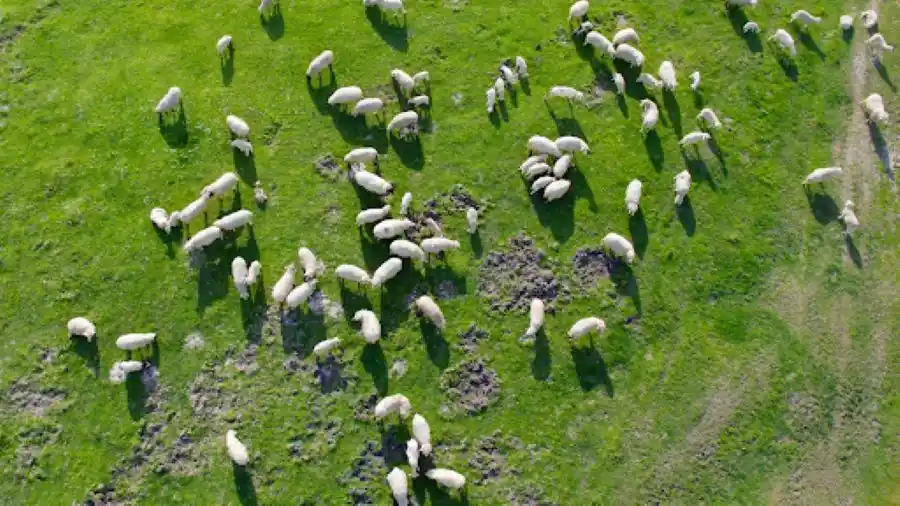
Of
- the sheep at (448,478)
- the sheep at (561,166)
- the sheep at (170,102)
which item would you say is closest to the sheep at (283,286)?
the sheep at (448,478)

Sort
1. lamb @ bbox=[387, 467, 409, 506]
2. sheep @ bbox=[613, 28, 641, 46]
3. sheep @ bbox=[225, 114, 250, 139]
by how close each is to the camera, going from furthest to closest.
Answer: sheep @ bbox=[613, 28, 641, 46] → sheep @ bbox=[225, 114, 250, 139] → lamb @ bbox=[387, 467, 409, 506]

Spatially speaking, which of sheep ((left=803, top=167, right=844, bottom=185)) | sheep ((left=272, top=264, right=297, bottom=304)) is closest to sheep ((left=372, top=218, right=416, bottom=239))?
sheep ((left=272, top=264, right=297, bottom=304))

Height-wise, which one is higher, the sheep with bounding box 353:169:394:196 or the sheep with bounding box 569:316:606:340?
the sheep with bounding box 353:169:394:196

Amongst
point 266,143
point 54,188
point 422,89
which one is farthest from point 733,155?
point 54,188

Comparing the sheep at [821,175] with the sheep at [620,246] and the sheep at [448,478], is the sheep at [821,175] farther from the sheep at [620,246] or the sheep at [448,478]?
the sheep at [448,478]

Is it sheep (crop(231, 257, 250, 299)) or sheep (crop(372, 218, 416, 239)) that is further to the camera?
sheep (crop(372, 218, 416, 239))

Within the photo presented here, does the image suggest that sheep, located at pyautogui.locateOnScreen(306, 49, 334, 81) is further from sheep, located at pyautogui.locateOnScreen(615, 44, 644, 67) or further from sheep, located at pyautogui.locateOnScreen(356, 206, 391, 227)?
sheep, located at pyautogui.locateOnScreen(615, 44, 644, 67)
